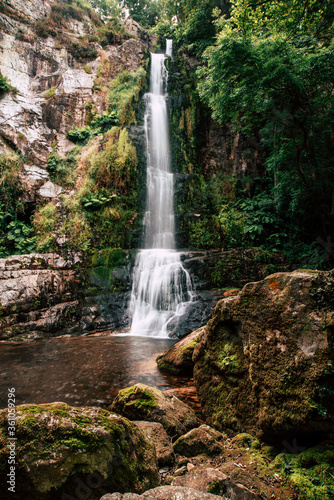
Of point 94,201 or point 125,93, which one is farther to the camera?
point 125,93

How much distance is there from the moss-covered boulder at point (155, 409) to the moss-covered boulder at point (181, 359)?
4.95ft

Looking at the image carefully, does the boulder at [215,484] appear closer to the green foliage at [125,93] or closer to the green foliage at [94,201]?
the green foliage at [94,201]

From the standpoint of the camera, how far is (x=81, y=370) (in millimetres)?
5328

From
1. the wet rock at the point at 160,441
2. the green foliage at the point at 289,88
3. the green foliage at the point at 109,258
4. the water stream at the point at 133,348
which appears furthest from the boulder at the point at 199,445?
the green foliage at the point at 289,88

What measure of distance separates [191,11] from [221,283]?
21077 millimetres

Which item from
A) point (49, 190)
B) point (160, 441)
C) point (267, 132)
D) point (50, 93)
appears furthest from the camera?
point (50, 93)

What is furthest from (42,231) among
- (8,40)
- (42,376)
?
(8,40)

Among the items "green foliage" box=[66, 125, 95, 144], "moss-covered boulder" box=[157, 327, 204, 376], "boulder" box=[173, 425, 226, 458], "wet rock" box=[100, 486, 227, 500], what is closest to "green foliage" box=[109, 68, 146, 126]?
"green foliage" box=[66, 125, 95, 144]

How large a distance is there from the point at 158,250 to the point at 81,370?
7.43m

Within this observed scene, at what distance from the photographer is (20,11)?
58.2ft

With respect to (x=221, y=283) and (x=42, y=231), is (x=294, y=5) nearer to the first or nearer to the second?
(x=221, y=283)

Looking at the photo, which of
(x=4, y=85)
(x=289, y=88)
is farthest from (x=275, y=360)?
(x=4, y=85)

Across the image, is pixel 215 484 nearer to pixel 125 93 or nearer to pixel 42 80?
pixel 125 93

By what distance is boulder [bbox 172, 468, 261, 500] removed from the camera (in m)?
1.75
